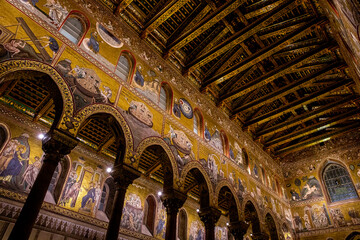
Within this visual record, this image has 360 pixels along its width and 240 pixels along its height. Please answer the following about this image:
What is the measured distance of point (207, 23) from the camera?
10.1 metres

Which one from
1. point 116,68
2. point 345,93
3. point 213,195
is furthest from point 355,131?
point 116,68

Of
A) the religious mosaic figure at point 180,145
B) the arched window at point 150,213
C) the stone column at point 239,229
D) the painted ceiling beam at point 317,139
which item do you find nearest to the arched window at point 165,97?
the religious mosaic figure at point 180,145

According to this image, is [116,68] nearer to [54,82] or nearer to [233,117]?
[54,82]

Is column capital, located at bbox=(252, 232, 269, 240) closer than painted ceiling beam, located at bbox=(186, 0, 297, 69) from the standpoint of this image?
Answer: No

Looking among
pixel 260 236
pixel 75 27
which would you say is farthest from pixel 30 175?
pixel 260 236

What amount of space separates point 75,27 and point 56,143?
4194mm

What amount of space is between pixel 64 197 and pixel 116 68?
566cm

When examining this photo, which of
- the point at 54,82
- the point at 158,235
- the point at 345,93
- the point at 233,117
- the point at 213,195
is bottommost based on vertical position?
the point at 158,235

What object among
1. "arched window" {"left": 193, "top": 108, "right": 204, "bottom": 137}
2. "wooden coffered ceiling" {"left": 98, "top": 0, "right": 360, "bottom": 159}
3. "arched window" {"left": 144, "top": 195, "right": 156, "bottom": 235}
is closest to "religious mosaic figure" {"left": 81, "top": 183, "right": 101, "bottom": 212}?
"arched window" {"left": 144, "top": 195, "right": 156, "bottom": 235}

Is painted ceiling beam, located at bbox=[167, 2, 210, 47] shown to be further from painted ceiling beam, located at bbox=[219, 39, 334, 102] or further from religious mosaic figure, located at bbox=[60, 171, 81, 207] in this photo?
religious mosaic figure, located at bbox=[60, 171, 81, 207]

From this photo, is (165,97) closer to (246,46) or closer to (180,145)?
(180,145)

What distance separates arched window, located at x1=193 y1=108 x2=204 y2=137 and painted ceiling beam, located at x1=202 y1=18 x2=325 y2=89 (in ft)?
5.46

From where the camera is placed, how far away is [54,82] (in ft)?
21.6

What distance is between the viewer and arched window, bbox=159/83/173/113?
10.5 m
